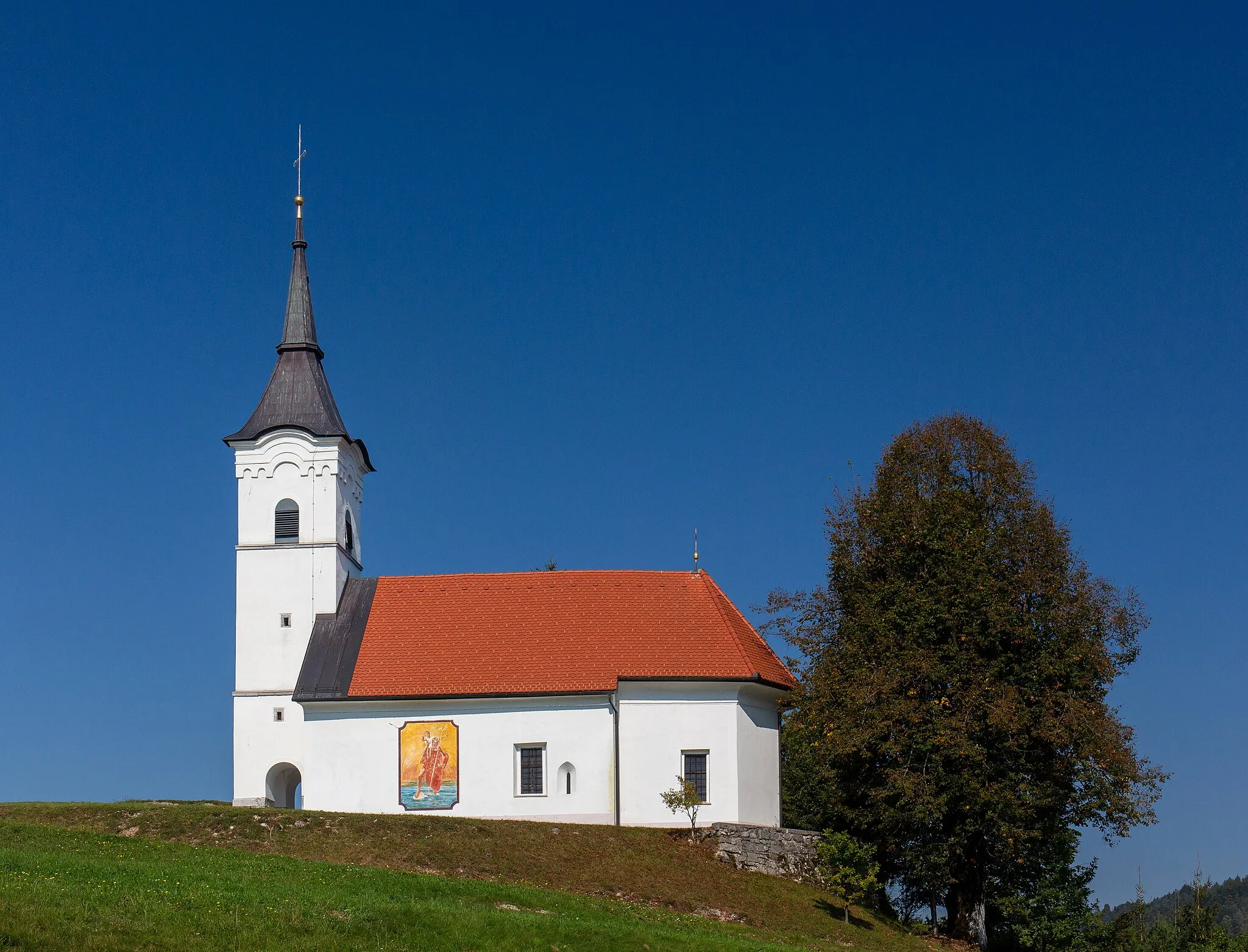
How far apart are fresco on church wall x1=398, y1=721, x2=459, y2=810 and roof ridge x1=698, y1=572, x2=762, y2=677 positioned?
28.8 ft

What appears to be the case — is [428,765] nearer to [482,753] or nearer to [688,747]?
[482,753]

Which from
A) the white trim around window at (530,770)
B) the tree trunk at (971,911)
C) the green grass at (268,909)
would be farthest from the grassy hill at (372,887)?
the white trim around window at (530,770)

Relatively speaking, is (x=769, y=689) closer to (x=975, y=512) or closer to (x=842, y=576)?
(x=842, y=576)

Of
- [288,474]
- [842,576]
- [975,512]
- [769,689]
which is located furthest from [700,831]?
[288,474]

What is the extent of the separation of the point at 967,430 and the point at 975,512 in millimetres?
2527

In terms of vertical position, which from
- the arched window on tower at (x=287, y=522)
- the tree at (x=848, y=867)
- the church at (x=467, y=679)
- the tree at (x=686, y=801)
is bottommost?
the tree at (x=848, y=867)

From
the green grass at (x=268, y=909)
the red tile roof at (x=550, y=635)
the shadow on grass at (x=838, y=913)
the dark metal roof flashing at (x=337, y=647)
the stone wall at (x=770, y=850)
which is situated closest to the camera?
the green grass at (x=268, y=909)

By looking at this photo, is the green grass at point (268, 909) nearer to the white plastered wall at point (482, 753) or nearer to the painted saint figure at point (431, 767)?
the white plastered wall at point (482, 753)

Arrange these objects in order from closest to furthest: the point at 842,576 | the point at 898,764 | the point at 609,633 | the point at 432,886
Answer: the point at 432,886 < the point at 898,764 < the point at 842,576 < the point at 609,633

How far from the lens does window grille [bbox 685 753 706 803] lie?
3994 centimetres

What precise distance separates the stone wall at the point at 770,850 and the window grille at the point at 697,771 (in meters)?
2.84

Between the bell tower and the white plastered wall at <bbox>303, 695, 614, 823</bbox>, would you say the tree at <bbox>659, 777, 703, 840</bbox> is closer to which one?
the white plastered wall at <bbox>303, 695, 614, 823</bbox>

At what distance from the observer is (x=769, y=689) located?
136 feet

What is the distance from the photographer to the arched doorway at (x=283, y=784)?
138 feet
